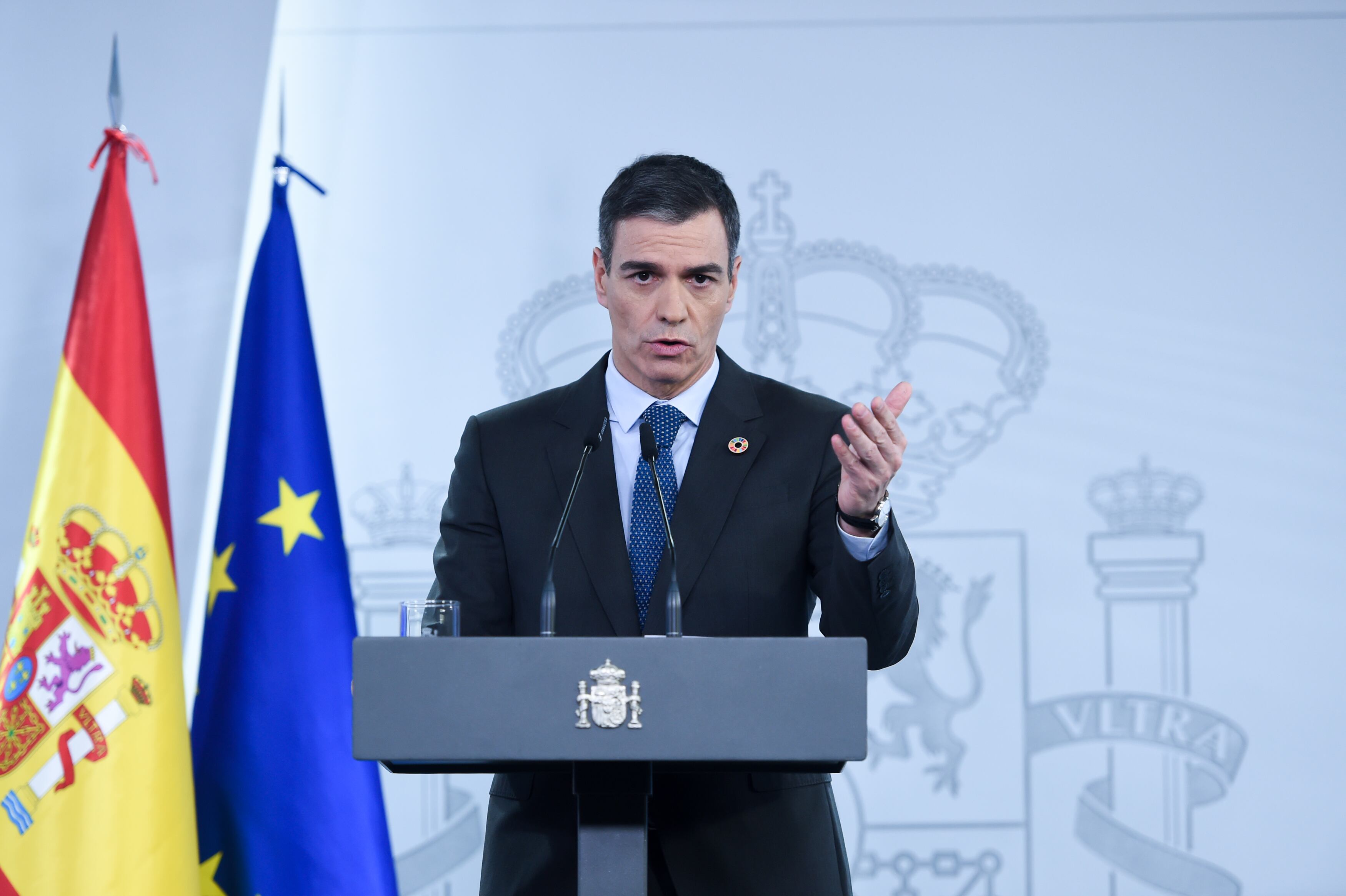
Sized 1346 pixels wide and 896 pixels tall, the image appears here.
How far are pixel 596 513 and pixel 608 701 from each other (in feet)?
2.04

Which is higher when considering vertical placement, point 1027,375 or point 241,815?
point 1027,375

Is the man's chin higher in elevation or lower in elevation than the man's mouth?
lower

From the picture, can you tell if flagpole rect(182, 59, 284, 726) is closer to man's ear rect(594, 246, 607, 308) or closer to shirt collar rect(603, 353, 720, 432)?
man's ear rect(594, 246, 607, 308)

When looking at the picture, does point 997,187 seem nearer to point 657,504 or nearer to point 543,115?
point 543,115

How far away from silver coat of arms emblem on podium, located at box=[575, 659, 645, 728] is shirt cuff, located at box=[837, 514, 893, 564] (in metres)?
0.47

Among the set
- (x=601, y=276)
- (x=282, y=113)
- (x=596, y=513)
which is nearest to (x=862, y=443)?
(x=596, y=513)

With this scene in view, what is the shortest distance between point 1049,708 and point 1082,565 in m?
0.40

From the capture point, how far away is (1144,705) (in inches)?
127

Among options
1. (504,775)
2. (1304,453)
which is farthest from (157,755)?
(1304,453)

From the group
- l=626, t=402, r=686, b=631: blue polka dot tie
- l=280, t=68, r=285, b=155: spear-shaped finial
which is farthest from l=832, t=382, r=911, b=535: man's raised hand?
l=280, t=68, r=285, b=155: spear-shaped finial

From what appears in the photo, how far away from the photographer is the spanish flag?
251cm

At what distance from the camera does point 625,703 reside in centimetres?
116

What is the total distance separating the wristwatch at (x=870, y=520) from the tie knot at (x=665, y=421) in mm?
391

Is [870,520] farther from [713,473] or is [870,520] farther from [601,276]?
[601,276]
